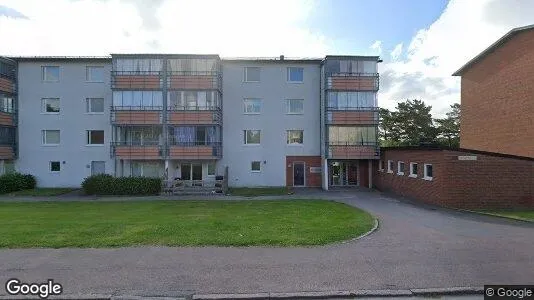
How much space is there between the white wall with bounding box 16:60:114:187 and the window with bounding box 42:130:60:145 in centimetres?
35

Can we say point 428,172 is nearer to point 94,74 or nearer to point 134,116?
point 134,116

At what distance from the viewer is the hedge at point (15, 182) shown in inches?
1024

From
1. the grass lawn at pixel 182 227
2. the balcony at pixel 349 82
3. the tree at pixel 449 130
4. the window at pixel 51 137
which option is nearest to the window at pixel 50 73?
the window at pixel 51 137

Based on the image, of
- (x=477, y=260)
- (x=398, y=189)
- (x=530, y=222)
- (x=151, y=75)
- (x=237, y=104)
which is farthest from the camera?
(x=237, y=104)

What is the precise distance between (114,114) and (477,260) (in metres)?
26.4

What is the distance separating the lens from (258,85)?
1179 inches

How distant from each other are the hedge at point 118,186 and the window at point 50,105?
340 inches

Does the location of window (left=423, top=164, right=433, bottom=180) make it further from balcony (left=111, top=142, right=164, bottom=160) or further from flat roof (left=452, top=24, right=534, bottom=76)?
balcony (left=111, top=142, right=164, bottom=160)

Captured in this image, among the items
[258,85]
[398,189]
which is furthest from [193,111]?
[398,189]

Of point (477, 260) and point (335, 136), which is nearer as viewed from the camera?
point (477, 260)

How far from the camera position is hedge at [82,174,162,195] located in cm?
2481

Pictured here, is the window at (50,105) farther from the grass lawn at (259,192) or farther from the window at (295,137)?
the window at (295,137)

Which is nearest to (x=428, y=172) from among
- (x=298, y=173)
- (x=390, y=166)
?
(x=390, y=166)

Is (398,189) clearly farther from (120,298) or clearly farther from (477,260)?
(120,298)
